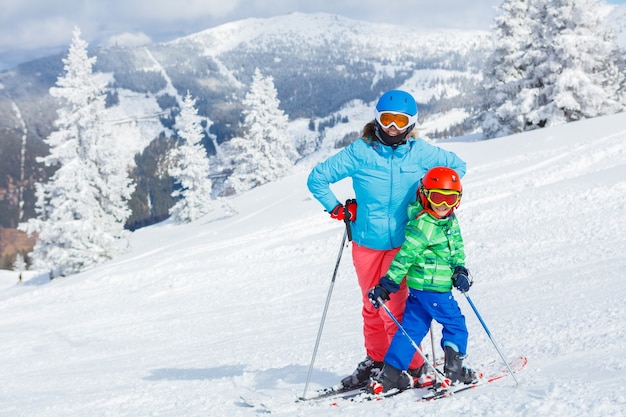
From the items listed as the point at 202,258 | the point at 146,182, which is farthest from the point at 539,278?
the point at 146,182

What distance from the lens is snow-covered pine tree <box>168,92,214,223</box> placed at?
40656 mm

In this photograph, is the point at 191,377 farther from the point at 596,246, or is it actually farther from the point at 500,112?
the point at 500,112

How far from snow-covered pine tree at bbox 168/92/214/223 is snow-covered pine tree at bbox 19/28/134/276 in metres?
12.9

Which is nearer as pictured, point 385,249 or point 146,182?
point 385,249

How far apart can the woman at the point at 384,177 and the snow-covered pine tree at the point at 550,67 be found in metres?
25.7

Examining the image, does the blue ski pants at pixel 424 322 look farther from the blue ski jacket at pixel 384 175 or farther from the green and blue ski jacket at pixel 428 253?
the blue ski jacket at pixel 384 175

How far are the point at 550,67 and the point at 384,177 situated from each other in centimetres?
2679

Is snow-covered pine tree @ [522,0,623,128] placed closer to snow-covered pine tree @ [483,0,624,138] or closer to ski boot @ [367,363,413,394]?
snow-covered pine tree @ [483,0,624,138]

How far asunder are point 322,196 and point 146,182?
187 meters

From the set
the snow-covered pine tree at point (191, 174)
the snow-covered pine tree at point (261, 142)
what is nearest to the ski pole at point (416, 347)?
the snow-covered pine tree at point (261, 142)

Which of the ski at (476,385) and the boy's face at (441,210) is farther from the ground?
the boy's face at (441,210)

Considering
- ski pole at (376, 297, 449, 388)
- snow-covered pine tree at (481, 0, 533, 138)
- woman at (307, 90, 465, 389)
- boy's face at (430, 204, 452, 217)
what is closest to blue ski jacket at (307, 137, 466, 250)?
woman at (307, 90, 465, 389)

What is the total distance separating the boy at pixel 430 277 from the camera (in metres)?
3.71

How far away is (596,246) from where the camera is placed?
8.50m
